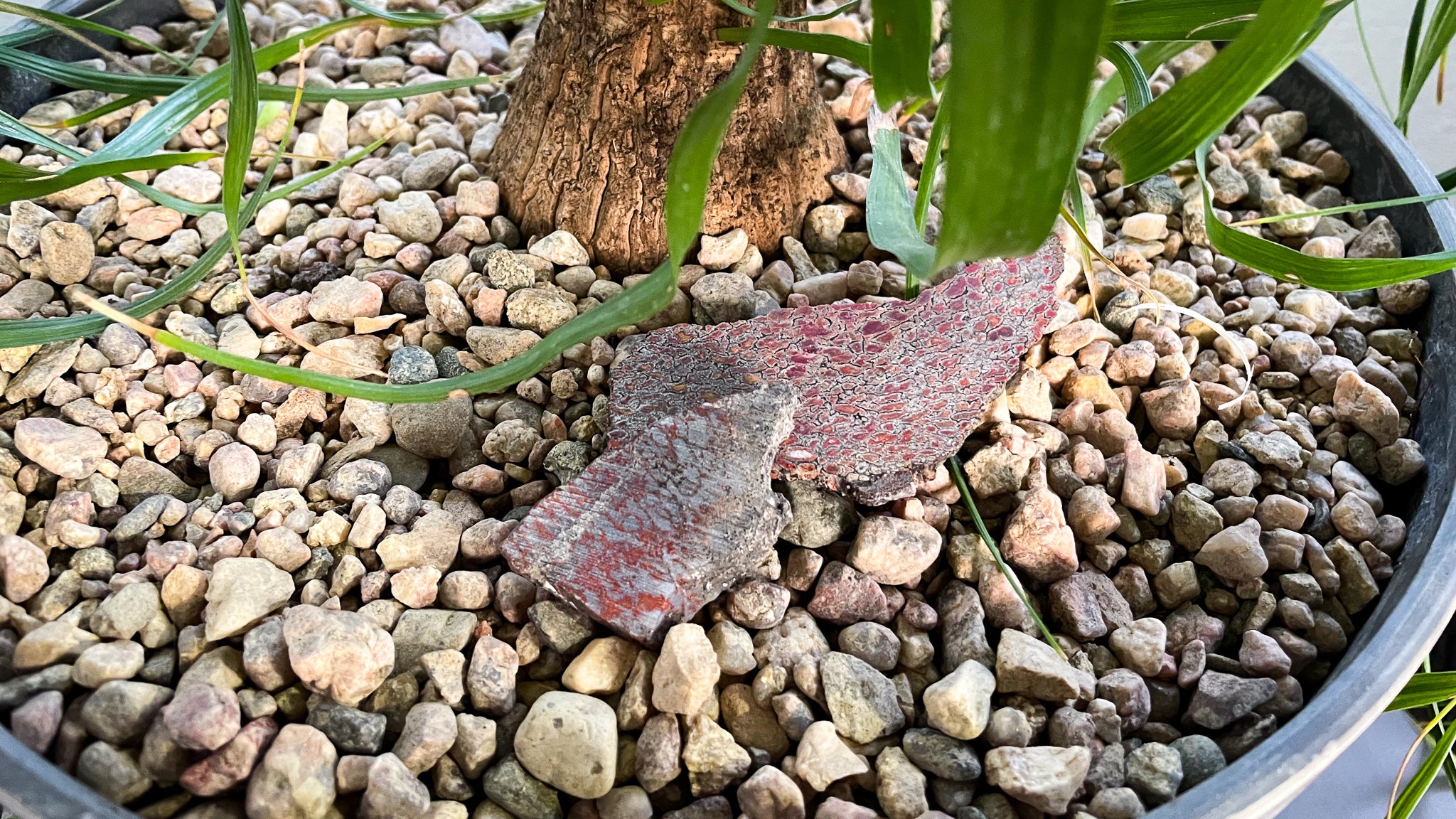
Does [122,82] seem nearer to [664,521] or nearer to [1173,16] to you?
[664,521]

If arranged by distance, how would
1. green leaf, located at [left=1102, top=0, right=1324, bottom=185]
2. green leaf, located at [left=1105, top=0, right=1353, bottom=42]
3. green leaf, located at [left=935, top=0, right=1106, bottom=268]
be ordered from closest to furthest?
green leaf, located at [left=935, top=0, right=1106, bottom=268] < green leaf, located at [left=1102, top=0, right=1324, bottom=185] < green leaf, located at [left=1105, top=0, right=1353, bottom=42]

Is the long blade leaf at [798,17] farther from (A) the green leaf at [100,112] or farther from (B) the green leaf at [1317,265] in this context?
(A) the green leaf at [100,112]

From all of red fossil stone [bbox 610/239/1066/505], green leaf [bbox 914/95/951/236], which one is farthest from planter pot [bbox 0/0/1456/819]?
green leaf [bbox 914/95/951/236]

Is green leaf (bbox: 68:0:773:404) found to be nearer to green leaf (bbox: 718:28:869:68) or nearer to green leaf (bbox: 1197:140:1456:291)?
green leaf (bbox: 718:28:869:68)

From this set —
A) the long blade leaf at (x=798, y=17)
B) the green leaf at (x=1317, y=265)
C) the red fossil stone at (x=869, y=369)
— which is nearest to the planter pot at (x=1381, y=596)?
the green leaf at (x=1317, y=265)

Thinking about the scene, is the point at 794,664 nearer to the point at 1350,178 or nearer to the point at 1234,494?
the point at 1234,494

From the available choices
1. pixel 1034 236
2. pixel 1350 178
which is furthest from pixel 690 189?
pixel 1350 178
